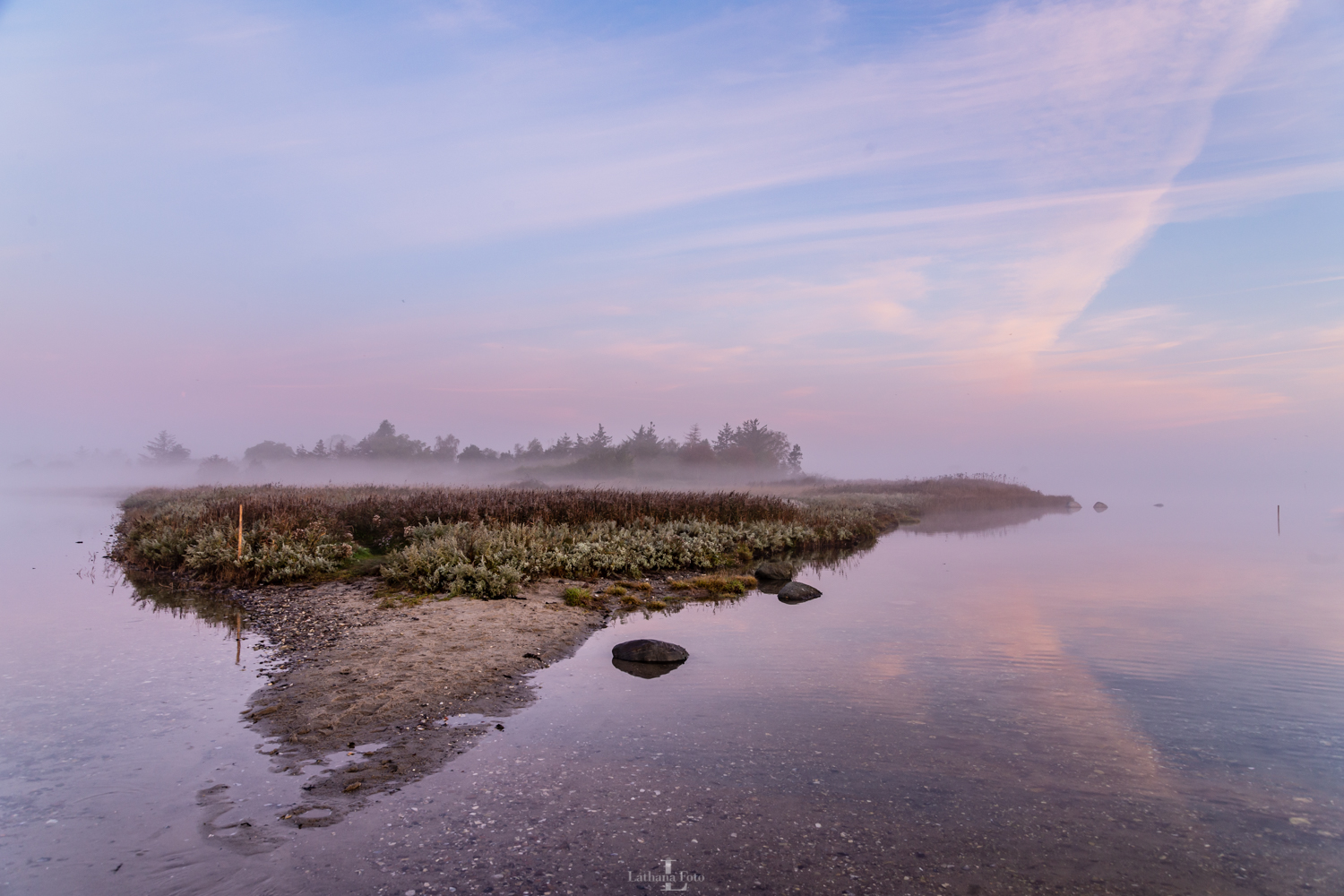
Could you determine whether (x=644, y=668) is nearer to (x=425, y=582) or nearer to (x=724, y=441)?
(x=425, y=582)

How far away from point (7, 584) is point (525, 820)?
743 inches

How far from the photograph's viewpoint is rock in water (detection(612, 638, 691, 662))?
1075cm

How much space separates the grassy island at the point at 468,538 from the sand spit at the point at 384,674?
118cm

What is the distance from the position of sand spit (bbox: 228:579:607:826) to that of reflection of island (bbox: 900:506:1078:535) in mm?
27626

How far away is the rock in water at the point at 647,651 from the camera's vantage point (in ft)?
35.3

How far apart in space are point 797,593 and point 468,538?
8094 mm

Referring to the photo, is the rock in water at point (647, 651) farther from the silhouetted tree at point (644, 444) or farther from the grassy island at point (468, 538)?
the silhouetted tree at point (644, 444)

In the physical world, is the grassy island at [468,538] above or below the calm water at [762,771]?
above

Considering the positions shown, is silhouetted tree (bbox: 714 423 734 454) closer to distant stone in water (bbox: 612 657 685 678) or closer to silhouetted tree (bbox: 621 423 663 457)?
silhouetted tree (bbox: 621 423 663 457)

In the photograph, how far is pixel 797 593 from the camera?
16500mm

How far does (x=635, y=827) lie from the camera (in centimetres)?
568

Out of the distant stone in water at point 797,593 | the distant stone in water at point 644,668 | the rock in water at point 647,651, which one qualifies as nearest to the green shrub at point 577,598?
the rock in water at point 647,651

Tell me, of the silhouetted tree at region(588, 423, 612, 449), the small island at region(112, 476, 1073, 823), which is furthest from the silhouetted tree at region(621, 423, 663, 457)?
the small island at region(112, 476, 1073, 823)

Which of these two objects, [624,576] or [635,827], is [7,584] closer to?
[624,576]
